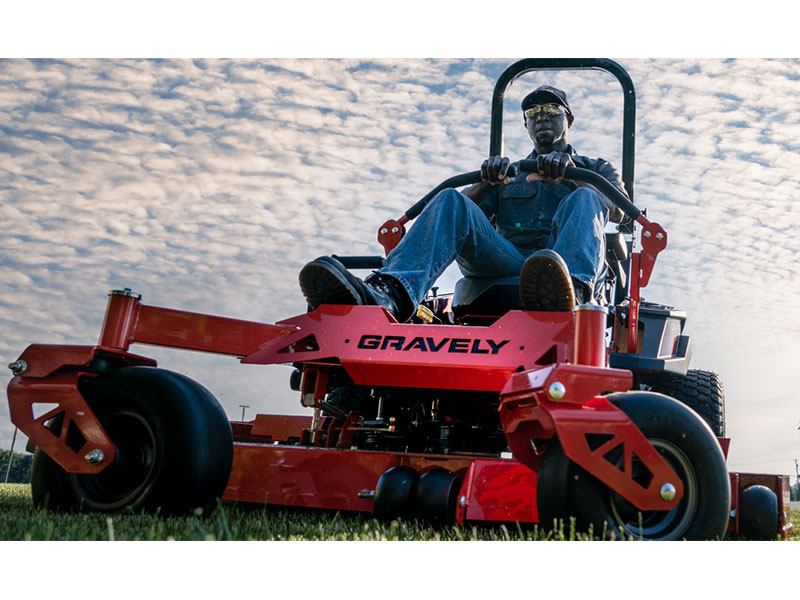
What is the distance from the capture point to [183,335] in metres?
2.60

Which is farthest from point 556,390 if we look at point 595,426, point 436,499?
point 436,499

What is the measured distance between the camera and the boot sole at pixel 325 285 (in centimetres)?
260

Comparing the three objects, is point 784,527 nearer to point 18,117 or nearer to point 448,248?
point 448,248

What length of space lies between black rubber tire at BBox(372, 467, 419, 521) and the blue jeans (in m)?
0.64

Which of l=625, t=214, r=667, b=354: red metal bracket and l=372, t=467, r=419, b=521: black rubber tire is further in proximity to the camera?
l=625, t=214, r=667, b=354: red metal bracket

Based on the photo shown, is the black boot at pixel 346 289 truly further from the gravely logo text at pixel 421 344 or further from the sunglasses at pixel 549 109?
the sunglasses at pixel 549 109

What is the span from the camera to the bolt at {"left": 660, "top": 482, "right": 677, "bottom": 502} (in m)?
1.95

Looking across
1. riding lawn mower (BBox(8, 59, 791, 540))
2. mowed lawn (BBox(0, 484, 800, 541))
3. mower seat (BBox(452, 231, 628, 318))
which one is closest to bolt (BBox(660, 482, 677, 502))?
riding lawn mower (BBox(8, 59, 791, 540))

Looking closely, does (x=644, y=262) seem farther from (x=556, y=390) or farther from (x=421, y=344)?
(x=556, y=390)

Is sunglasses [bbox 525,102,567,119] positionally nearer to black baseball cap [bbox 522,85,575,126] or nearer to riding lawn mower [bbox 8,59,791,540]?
black baseball cap [bbox 522,85,575,126]

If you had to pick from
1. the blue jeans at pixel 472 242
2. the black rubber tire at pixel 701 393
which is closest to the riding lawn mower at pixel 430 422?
the blue jeans at pixel 472 242

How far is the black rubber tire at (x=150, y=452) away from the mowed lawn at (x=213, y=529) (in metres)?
0.06

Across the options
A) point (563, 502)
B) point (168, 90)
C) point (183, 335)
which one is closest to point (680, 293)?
point (563, 502)
